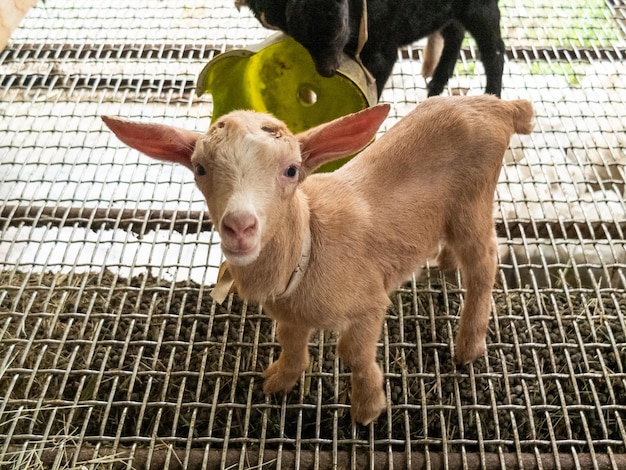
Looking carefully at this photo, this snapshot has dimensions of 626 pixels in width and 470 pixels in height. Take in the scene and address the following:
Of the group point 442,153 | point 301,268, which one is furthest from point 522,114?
point 301,268

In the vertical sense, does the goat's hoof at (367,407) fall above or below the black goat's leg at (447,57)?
below

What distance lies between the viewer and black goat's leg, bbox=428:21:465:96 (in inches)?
131

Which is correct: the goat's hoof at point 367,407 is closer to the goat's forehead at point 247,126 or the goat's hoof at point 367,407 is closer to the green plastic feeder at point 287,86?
the goat's forehead at point 247,126

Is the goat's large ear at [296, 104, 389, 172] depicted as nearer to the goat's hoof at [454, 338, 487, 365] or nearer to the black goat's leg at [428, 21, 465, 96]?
the goat's hoof at [454, 338, 487, 365]

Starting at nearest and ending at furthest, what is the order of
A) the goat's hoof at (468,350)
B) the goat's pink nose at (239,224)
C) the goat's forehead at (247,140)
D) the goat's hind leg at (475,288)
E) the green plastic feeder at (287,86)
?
Result: the goat's pink nose at (239,224) < the goat's forehead at (247,140) < the goat's hind leg at (475,288) < the goat's hoof at (468,350) < the green plastic feeder at (287,86)

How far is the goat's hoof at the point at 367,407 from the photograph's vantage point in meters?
2.04

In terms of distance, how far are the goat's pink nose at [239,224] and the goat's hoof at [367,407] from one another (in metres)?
1.03

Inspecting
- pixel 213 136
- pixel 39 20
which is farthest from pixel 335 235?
pixel 39 20

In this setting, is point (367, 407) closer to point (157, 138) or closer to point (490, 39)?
point (157, 138)

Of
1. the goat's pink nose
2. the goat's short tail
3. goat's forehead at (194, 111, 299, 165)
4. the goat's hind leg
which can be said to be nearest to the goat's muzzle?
the goat's pink nose

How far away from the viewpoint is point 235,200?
1.30 meters

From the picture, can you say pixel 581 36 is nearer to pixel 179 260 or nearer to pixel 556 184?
pixel 556 184

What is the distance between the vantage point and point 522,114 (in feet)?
6.78

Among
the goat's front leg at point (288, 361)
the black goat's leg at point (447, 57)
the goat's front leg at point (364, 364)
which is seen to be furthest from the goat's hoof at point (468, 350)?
the black goat's leg at point (447, 57)
